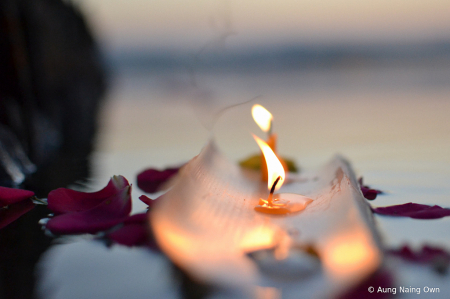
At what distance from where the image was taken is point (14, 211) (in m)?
0.70

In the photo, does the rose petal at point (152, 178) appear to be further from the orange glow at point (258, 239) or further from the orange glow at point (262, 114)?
the orange glow at point (258, 239)

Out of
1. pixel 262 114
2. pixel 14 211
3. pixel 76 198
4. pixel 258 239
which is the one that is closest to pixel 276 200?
pixel 258 239

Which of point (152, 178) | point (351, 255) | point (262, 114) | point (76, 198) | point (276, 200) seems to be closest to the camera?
point (351, 255)

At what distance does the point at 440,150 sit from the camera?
1351mm

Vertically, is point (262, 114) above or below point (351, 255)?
above

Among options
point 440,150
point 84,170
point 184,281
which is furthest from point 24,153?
point 440,150

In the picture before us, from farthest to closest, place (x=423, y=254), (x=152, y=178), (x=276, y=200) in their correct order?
1. (x=152, y=178)
2. (x=276, y=200)
3. (x=423, y=254)

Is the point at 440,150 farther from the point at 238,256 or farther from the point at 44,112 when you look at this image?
the point at 44,112

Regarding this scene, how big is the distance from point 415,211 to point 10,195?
0.79 metres

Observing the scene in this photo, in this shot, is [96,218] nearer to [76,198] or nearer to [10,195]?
[76,198]

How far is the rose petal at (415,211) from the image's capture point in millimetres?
641

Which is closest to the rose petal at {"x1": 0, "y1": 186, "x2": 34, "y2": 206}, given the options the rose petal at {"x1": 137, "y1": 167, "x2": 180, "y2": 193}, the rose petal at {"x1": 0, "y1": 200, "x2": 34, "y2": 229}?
the rose petal at {"x1": 0, "y1": 200, "x2": 34, "y2": 229}

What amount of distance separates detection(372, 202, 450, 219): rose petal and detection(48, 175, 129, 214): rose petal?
1.66 feet

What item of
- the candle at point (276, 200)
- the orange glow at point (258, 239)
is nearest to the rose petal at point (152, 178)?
the candle at point (276, 200)
